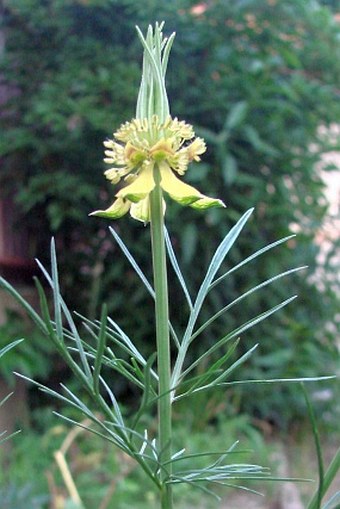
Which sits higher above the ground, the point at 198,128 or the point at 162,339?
the point at 198,128

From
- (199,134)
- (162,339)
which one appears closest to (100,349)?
(162,339)

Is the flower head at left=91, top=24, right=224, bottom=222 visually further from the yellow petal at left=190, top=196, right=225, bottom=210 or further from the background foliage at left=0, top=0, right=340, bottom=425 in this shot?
the background foliage at left=0, top=0, right=340, bottom=425

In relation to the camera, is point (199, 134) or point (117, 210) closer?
point (117, 210)

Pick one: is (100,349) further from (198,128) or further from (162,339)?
(198,128)

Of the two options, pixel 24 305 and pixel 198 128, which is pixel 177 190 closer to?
pixel 24 305

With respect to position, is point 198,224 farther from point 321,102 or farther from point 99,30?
point 99,30

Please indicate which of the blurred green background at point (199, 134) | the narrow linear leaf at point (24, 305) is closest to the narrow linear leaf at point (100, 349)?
the narrow linear leaf at point (24, 305)

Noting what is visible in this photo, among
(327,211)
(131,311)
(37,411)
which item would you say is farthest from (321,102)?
(37,411)
